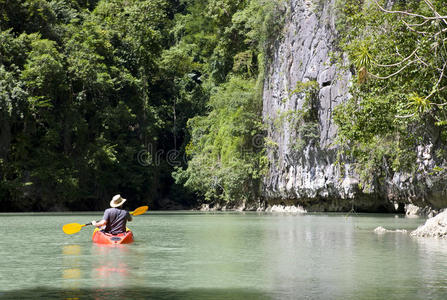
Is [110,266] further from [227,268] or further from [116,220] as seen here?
[116,220]

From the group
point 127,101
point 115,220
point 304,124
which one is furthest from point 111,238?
point 127,101

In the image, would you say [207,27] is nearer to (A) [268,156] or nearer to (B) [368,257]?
(A) [268,156]

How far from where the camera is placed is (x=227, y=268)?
29.9 feet

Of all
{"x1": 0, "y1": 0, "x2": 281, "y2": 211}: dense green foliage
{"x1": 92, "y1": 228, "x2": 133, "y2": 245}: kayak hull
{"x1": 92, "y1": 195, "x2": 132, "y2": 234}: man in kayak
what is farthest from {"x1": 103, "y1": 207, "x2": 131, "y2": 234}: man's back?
{"x1": 0, "y1": 0, "x2": 281, "y2": 211}: dense green foliage

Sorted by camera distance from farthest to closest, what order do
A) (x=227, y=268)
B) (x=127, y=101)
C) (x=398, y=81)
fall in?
(x=127, y=101) → (x=398, y=81) → (x=227, y=268)

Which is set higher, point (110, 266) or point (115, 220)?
point (115, 220)

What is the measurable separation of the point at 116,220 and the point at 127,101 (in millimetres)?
26483

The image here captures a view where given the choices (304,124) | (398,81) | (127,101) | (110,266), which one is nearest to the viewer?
(110,266)

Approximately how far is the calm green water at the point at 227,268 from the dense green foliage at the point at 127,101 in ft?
62.7

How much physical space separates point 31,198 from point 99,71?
26.0 ft

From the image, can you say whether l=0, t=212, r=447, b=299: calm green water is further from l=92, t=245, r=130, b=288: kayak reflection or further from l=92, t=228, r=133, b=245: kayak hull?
l=92, t=228, r=133, b=245: kayak hull

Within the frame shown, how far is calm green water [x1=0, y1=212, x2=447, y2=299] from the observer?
7.09 meters

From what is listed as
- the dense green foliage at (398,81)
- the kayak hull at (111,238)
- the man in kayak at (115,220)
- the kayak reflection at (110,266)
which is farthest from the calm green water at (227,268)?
the dense green foliage at (398,81)

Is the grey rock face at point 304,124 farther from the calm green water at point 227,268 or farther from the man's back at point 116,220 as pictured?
the man's back at point 116,220
